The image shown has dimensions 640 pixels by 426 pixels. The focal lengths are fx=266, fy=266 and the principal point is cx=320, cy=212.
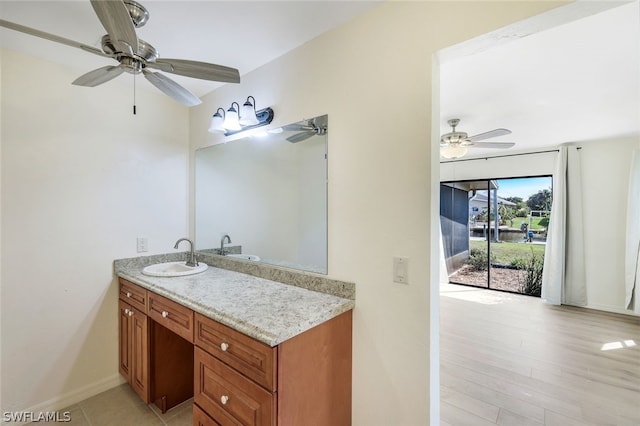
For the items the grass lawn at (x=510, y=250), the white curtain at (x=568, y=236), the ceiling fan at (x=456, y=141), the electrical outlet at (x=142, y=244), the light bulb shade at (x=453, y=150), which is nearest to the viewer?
the electrical outlet at (x=142, y=244)

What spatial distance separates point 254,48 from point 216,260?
1681mm

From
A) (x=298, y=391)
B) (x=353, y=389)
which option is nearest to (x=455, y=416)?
(x=353, y=389)

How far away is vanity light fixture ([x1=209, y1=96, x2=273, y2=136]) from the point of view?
192cm

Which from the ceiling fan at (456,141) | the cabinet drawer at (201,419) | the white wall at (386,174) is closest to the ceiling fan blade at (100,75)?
the white wall at (386,174)

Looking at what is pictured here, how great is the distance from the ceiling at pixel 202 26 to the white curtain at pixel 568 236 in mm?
4381

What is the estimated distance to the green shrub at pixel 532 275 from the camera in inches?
177

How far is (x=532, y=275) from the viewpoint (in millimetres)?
4559

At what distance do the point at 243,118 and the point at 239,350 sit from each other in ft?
5.02

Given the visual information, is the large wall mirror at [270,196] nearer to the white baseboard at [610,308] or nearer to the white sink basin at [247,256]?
the white sink basin at [247,256]

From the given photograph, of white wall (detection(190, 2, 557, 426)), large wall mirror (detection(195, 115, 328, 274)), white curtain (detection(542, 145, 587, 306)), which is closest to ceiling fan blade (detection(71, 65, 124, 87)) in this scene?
large wall mirror (detection(195, 115, 328, 274))

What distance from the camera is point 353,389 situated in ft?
4.81

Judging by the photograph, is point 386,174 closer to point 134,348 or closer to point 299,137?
point 299,137

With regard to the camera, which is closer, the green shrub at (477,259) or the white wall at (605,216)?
the white wall at (605,216)

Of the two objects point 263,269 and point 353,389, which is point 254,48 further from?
point 353,389
